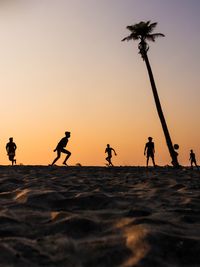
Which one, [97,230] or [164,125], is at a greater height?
[164,125]

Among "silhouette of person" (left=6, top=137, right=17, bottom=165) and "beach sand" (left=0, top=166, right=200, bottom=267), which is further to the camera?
"silhouette of person" (left=6, top=137, right=17, bottom=165)

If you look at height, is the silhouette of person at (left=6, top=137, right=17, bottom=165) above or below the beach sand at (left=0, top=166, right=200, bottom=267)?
above

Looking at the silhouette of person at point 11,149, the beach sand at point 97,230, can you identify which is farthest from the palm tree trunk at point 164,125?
the beach sand at point 97,230

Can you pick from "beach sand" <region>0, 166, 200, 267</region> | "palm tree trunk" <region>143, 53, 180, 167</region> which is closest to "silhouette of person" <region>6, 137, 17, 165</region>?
"palm tree trunk" <region>143, 53, 180, 167</region>

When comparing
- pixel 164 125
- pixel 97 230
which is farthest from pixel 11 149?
pixel 97 230

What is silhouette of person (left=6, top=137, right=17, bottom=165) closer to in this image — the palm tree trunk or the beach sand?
the palm tree trunk

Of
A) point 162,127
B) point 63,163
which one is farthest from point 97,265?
point 162,127

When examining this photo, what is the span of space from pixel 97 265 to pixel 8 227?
1.21 meters

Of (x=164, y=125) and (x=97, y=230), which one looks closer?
(x=97, y=230)

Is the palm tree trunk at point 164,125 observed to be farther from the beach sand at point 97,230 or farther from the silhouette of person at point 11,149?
the beach sand at point 97,230

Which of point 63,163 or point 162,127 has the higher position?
point 162,127

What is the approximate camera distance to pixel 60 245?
9.89 feet

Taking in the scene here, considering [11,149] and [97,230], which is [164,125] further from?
[97,230]

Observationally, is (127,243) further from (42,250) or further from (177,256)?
(42,250)
